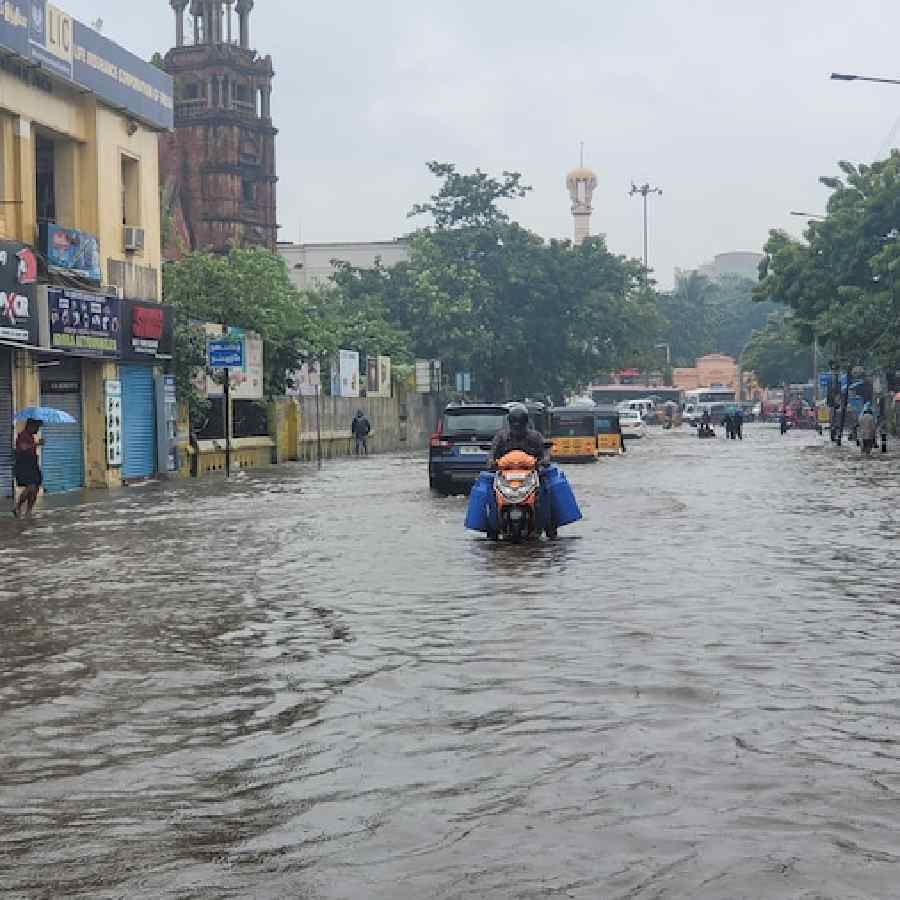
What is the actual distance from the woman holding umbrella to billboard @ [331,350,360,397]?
103 ft

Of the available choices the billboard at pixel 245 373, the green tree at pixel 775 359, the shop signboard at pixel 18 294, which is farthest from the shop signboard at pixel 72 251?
the green tree at pixel 775 359

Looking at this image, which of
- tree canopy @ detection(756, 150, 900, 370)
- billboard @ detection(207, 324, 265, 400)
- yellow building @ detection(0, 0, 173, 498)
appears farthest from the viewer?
tree canopy @ detection(756, 150, 900, 370)

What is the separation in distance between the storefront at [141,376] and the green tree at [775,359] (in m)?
83.7

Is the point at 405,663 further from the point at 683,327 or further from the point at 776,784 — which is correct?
the point at 683,327

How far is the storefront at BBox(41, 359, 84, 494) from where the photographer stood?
31938 millimetres

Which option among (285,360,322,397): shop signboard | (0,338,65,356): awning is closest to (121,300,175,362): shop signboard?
(0,338,65,356): awning

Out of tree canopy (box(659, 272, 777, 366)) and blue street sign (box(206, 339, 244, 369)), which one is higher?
tree canopy (box(659, 272, 777, 366))

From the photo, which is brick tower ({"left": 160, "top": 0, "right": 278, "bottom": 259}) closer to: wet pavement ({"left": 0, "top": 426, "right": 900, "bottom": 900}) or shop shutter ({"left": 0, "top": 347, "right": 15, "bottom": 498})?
shop shutter ({"left": 0, "top": 347, "right": 15, "bottom": 498})

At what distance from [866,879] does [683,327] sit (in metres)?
146

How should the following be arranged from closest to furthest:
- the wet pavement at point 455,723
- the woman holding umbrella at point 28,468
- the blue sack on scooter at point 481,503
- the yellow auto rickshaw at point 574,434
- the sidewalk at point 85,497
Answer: the wet pavement at point 455,723 → the blue sack on scooter at point 481,503 → the woman holding umbrella at point 28,468 → the sidewalk at point 85,497 → the yellow auto rickshaw at point 574,434

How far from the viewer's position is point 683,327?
148000 millimetres

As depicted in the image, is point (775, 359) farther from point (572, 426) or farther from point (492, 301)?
point (572, 426)

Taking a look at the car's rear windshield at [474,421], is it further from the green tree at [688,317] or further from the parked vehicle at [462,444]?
the green tree at [688,317]

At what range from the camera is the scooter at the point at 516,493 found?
56.4 feet
